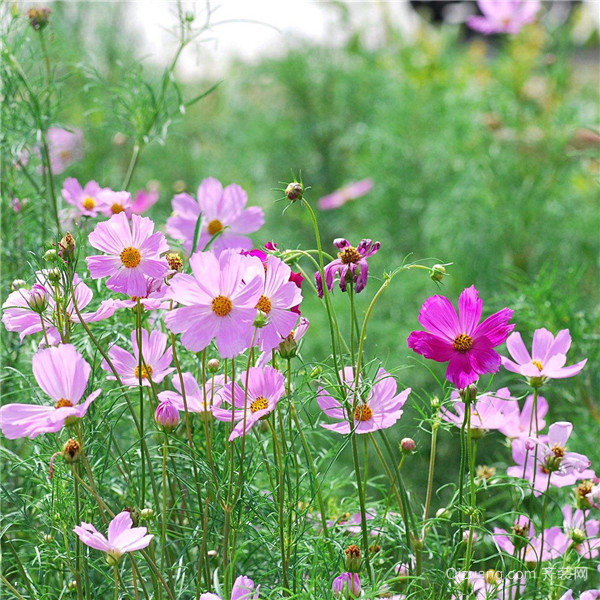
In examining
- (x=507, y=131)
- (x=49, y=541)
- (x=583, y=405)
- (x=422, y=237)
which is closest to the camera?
(x=49, y=541)

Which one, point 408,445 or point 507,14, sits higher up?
point 507,14

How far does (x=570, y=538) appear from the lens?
74cm

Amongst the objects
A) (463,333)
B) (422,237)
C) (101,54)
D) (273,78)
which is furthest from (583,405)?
(101,54)

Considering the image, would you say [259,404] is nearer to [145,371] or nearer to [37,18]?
[145,371]

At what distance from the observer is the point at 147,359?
661mm

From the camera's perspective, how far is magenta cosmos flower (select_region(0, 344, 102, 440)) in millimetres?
516

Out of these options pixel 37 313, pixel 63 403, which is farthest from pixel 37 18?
pixel 63 403

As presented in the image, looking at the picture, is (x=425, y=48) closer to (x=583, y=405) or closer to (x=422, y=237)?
(x=422, y=237)

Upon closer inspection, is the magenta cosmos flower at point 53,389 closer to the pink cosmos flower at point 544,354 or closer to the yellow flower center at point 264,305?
the yellow flower center at point 264,305

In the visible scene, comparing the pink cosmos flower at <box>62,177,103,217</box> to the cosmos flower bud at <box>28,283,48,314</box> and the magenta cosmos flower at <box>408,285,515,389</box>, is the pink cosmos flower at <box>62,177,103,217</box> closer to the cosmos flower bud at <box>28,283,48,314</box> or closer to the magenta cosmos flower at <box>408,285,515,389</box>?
the cosmos flower bud at <box>28,283,48,314</box>

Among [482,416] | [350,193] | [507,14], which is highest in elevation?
[507,14]

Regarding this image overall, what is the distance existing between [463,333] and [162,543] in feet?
0.82

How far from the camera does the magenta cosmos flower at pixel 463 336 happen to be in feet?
1.91

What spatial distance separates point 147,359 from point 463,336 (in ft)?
0.79
